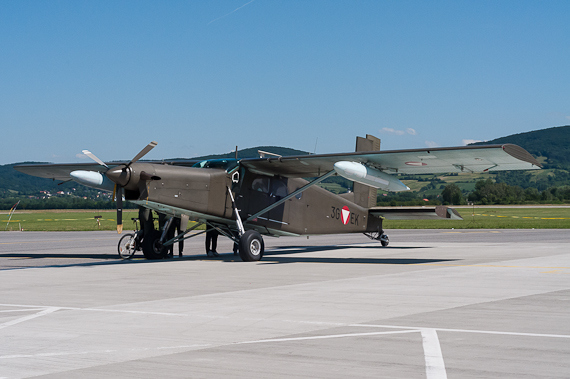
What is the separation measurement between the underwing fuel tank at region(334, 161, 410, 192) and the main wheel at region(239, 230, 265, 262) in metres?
3.45

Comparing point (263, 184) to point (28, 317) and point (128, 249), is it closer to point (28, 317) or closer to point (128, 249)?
point (128, 249)

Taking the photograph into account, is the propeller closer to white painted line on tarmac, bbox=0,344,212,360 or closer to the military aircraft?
the military aircraft

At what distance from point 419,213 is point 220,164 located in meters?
7.64

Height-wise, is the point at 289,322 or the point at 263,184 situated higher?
the point at 263,184

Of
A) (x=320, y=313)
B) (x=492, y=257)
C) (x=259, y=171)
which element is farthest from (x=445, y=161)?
(x=320, y=313)

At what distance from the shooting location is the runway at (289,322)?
538 cm

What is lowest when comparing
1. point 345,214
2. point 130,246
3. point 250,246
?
point 130,246

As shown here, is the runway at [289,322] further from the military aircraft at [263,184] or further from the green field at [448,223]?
the green field at [448,223]

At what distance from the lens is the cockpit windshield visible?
60.6ft

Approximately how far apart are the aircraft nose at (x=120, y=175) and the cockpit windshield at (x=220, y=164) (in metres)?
3.47

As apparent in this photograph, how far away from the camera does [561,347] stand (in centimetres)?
596

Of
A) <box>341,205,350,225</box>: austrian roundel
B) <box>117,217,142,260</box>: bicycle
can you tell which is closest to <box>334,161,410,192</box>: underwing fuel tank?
<box>341,205,350,225</box>: austrian roundel

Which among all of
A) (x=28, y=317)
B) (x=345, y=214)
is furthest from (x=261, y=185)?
(x=28, y=317)

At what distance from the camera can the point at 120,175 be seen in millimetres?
15383
